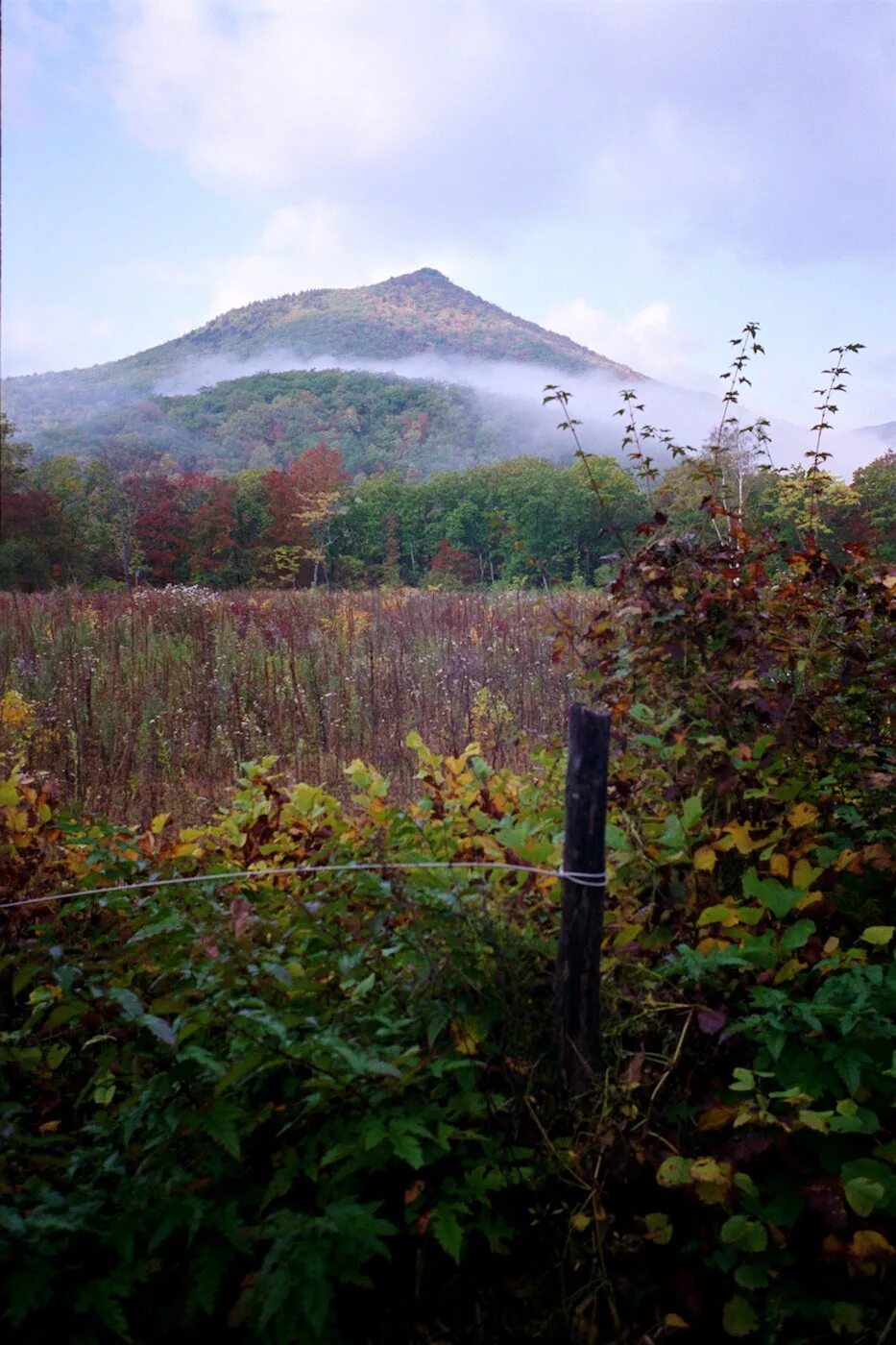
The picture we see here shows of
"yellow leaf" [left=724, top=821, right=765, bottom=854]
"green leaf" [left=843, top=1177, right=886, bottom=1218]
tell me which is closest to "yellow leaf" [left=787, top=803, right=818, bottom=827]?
"yellow leaf" [left=724, top=821, right=765, bottom=854]

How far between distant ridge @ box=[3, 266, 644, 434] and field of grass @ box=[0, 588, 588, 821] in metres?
54.3

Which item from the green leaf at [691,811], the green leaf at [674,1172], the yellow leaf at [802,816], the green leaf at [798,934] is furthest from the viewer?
the yellow leaf at [802,816]

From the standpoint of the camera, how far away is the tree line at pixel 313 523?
1551 cm

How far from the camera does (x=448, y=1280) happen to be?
1.87 m

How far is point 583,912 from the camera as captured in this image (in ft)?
6.61

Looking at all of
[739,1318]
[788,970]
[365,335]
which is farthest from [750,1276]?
[365,335]

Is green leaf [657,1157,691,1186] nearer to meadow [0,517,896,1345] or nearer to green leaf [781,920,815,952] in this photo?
meadow [0,517,896,1345]

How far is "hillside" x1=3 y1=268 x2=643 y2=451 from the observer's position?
2491 inches

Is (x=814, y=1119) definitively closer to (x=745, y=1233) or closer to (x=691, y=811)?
(x=745, y=1233)

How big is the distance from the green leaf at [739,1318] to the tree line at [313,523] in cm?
1190

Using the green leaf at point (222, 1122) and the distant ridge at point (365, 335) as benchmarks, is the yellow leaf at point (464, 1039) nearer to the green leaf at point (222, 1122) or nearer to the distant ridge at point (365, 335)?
the green leaf at point (222, 1122)

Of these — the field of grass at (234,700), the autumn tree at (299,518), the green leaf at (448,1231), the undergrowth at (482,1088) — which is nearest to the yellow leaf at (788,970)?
the undergrowth at (482,1088)

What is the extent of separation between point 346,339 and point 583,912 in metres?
76.2

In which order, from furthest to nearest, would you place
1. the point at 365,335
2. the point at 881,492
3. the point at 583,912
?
the point at 365,335 < the point at 881,492 < the point at 583,912
